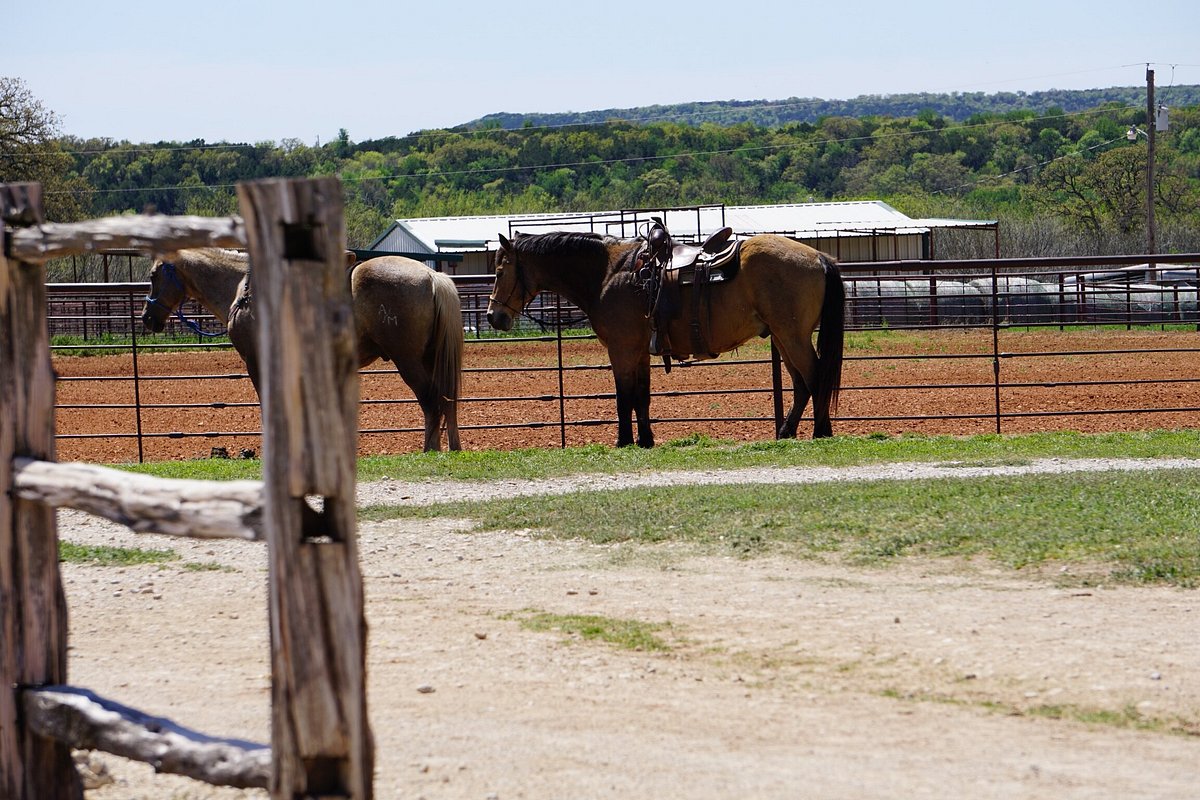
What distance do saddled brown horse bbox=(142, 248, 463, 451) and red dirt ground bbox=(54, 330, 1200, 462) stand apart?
2.67ft

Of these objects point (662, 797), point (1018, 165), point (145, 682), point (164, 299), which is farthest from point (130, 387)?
point (1018, 165)

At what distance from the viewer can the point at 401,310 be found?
11750mm

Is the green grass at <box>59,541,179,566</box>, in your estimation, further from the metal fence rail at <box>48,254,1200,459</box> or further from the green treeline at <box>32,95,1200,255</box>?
the green treeline at <box>32,95,1200,255</box>

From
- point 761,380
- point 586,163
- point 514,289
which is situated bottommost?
point 761,380

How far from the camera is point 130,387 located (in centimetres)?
1988

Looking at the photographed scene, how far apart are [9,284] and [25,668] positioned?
39.8 inches

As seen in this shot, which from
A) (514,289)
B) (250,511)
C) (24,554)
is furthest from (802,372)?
(250,511)

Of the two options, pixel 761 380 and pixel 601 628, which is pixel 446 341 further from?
pixel 761 380

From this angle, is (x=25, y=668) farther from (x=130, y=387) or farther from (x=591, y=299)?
(x=130, y=387)

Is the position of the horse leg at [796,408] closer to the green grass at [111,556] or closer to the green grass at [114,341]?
the green grass at [111,556]

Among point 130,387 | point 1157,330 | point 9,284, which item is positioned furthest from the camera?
point 1157,330

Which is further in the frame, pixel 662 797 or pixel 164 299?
pixel 164 299

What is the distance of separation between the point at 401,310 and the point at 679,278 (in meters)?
2.47

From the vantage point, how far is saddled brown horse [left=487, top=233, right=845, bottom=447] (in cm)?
1140
